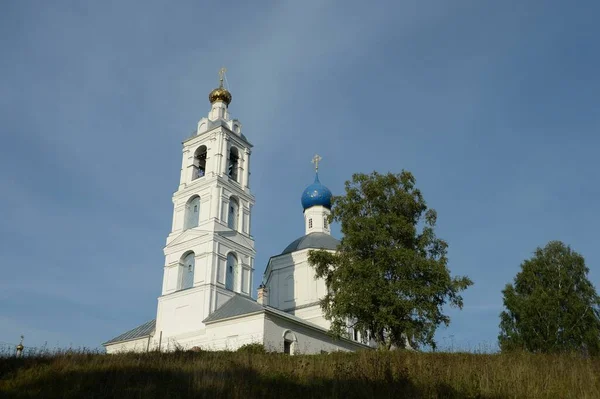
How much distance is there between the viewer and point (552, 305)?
29.1 meters

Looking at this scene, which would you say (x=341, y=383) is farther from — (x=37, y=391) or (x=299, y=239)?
(x=299, y=239)

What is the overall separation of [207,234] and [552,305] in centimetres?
1935

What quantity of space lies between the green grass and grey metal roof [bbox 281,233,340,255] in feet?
96.1

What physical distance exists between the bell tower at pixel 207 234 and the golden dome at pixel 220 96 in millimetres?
1716

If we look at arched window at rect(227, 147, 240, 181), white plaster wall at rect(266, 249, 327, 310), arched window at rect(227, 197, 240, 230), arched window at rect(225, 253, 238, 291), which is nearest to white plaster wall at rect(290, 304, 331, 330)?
white plaster wall at rect(266, 249, 327, 310)

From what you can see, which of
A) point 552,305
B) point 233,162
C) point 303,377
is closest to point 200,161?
point 233,162

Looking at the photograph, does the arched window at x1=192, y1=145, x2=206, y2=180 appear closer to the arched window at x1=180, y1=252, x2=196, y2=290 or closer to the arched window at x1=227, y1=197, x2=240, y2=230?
the arched window at x1=227, y1=197, x2=240, y2=230

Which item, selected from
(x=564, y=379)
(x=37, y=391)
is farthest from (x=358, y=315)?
(x=37, y=391)

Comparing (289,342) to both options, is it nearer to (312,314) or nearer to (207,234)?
(207,234)

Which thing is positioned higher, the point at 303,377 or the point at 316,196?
the point at 316,196

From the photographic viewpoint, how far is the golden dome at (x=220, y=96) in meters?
41.1

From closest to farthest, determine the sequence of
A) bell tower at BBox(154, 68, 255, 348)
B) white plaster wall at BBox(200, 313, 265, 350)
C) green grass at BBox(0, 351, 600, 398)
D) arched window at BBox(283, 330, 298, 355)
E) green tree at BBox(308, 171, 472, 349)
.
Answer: green grass at BBox(0, 351, 600, 398) → green tree at BBox(308, 171, 472, 349) → white plaster wall at BBox(200, 313, 265, 350) → arched window at BBox(283, 330, 298, 355) → bell tower at BBox(154, 68, 255, 348)

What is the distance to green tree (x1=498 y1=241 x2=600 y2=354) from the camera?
92.8 feet

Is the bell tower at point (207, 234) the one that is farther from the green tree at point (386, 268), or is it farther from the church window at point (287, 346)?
the green tree at point (386, 268)
